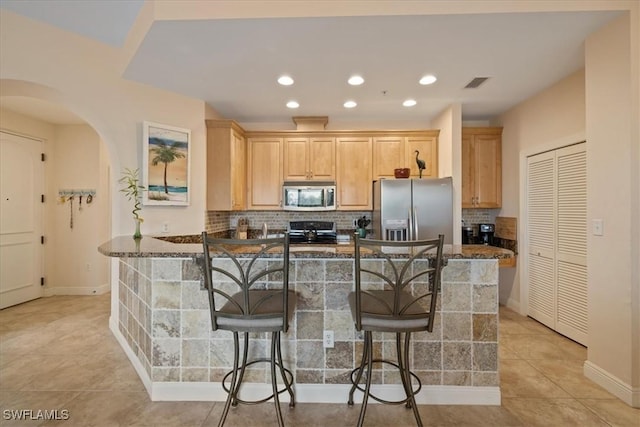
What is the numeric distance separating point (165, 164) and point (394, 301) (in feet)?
9.92

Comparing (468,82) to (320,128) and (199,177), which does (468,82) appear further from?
(199,177)

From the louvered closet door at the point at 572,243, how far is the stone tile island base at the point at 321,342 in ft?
5.54

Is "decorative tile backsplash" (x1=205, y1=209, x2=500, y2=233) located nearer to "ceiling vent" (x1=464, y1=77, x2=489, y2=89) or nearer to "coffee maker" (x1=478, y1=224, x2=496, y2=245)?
"coffee maker" (x1=478, y1=224, x2=496, y2=245)

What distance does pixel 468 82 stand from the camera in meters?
3.32

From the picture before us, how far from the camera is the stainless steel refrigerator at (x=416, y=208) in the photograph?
12.5 feet

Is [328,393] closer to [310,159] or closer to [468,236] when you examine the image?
[310,159]

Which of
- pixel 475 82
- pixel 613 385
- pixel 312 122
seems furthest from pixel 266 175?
pixel 613 385

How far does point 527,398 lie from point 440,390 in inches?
25.9

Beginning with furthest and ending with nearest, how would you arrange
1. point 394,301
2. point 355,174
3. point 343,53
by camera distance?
point 355,174, point 343,53, point 394,301

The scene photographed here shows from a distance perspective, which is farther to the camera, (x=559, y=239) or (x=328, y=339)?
(x=559, y=239)

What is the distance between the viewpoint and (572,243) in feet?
10.4

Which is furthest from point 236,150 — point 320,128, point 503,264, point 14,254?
point 503,264

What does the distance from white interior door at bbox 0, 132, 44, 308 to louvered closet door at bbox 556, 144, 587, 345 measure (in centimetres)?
679

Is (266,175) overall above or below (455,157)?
below
